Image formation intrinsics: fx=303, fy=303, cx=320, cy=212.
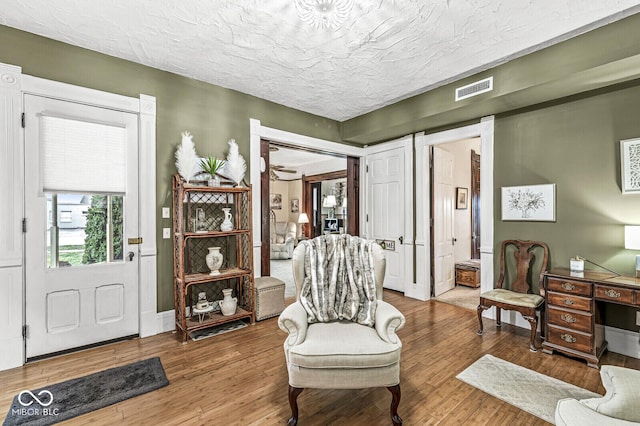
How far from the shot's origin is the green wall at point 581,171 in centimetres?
285

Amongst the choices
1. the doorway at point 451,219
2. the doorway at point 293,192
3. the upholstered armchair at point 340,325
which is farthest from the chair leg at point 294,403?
the doorway at point 293,192

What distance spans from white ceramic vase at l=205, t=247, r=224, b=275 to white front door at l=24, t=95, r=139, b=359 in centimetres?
72

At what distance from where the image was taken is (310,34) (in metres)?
2.59

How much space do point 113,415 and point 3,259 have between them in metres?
1.65

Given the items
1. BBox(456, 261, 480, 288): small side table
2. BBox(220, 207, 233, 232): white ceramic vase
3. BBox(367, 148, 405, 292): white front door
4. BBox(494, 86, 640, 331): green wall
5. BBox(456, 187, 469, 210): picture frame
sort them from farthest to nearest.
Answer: BBox(456, 187, 469, 210): picture frame
BBox(456, 261, 480, 288): small side table
BBox(367, 148, 405, 292): white front door
BBox(220, 207, 233, 232): white ceramic vase
BBox(494, 86, 640, 331): green wall

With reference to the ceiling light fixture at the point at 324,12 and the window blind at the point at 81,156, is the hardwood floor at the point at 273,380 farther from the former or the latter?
the ceiling light fixture at the point at 324,12

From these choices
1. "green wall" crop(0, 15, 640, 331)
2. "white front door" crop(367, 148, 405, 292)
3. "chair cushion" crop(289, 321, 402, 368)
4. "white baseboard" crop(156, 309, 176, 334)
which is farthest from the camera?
"white front door" crop(367, 148, 405, 292)

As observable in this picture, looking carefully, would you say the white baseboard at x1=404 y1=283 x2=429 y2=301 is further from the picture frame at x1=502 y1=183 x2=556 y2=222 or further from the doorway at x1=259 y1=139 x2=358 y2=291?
the doorway at x1=259 y1=139 x2=358 y2=291

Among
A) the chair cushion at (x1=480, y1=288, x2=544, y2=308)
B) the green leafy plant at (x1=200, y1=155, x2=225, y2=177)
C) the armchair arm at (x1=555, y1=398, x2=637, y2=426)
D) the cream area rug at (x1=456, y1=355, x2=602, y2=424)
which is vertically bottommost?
the cream area rug at (x1=456, y1=355, x2=602, y2=424)

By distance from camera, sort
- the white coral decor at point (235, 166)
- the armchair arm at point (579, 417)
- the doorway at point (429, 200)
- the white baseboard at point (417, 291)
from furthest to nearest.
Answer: the white baseboard at point (417, 291) → the doorway at point (429, 200) → the white coral decor at point (235, 166) → the armchair arm at point (579, 417)

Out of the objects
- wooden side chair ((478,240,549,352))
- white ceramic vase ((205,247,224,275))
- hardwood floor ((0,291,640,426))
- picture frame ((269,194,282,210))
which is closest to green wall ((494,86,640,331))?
wooden side chair ((478,240,549,352))

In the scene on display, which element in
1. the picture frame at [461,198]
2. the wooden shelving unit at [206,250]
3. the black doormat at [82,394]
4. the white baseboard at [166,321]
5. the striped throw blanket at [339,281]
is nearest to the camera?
the black doormat at [82,394]

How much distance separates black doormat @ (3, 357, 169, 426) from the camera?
77.2 inches

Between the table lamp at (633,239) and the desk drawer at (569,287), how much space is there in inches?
16.9
